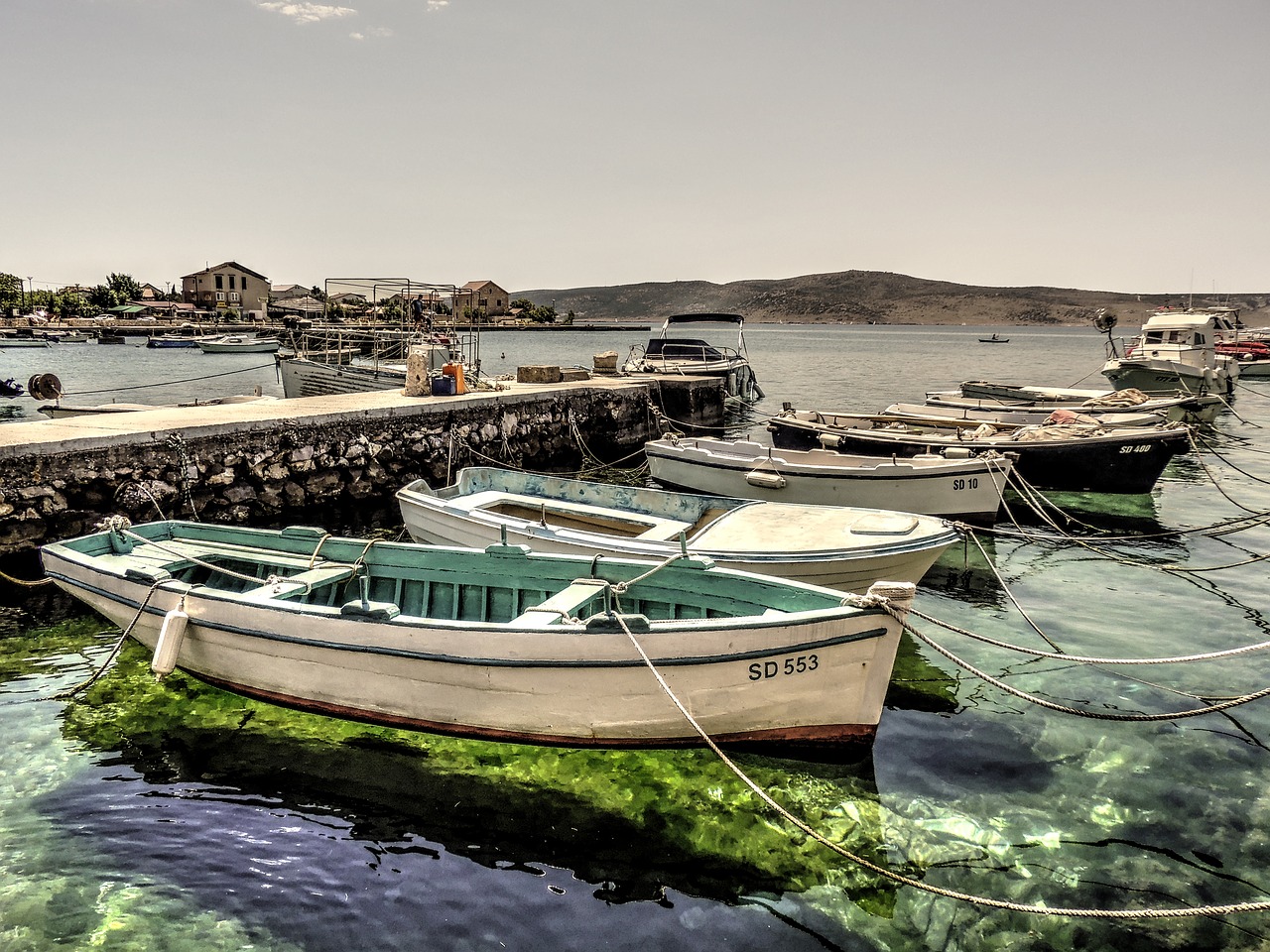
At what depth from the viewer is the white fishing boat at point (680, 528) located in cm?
753

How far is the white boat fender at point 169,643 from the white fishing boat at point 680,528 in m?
2.80

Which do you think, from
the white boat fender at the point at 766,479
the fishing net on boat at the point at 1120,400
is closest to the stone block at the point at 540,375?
the white boat fender at the point at 766,479

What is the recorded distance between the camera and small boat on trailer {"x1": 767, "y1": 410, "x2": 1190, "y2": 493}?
13883 mm

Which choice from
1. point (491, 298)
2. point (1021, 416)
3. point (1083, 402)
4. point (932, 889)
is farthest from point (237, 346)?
point (932, 889)

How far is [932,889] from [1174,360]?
3104cm

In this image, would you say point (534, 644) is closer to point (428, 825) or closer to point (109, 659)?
point (428, 825)

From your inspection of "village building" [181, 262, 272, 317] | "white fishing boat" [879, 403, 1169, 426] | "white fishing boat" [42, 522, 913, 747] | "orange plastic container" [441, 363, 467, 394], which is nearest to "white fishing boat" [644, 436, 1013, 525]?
"white fishing boat" [879, 403, 1169, 426]

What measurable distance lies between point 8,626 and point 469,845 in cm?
693

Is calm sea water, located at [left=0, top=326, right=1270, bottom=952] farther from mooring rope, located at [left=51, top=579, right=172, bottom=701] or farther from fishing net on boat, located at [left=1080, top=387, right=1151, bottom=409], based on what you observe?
fishing net on boat, located at [left=1080, top=387, right=1151, bottom=409]

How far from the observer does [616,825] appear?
17.3 ft

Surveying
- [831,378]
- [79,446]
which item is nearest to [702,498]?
[79,446]

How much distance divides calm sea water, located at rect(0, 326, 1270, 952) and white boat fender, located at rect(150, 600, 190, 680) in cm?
64

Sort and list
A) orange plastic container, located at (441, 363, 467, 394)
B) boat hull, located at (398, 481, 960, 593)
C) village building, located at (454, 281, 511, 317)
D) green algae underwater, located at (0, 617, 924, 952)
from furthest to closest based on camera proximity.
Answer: village building, located at (454, 281, 511, 317), orange plastic container, located at (441, 363, 467, 394), boat hull, located at (398, 481, 960, 593), green algae underwater, located at (0, 617, 924, 952)

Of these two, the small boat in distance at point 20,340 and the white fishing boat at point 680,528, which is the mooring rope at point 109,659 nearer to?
the white fishing boat at point 680,528
